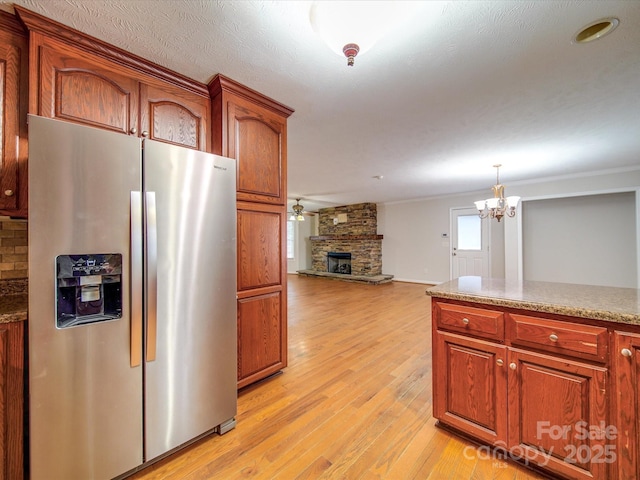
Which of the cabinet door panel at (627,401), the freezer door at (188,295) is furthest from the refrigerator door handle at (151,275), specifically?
the cabinet door panel at (627,401)

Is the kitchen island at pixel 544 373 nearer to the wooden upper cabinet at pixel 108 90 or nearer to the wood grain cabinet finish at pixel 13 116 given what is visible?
the wooden upper cabinet at pixel 108 90

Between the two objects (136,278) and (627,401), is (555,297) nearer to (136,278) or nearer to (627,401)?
(627,401)

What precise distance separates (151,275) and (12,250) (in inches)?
44.2

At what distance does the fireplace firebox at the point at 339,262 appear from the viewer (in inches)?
343

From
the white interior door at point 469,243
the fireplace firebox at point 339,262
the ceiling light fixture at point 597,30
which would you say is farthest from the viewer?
the fireplace firebox at point 339,262

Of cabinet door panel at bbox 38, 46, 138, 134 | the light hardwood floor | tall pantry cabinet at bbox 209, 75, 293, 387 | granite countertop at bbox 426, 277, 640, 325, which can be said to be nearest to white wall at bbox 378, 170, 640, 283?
the light hardwood floor

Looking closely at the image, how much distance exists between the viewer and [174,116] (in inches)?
73.4

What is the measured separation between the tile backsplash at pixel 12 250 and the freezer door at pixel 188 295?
106cm

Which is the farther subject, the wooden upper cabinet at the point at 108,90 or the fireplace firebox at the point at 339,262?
the fireplace firebox at the point at 339,262

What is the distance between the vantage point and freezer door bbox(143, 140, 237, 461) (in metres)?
1.38

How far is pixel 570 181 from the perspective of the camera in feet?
15.8

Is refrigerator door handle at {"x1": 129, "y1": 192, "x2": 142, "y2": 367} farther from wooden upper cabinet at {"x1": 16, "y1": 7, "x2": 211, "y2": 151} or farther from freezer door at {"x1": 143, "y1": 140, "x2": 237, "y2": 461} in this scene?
wooden upper cabinet at {"x1": 16, "y1": 7, "x2": 211, "y2": 151}

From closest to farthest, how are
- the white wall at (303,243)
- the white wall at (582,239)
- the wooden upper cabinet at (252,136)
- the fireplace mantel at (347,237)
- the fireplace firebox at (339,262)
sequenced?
the wooden upper cabinet at (252,136) < the white wall at (582,239) < the fireplace mantel at (347,237) < the fireplace firebox at (339,262) < the white wall at (303,243)

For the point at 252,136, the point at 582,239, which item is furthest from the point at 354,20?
the point at 582,239
